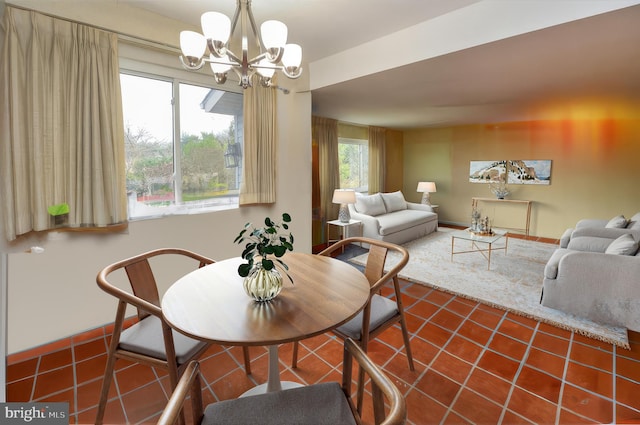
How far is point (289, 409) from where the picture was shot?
3.34 ft

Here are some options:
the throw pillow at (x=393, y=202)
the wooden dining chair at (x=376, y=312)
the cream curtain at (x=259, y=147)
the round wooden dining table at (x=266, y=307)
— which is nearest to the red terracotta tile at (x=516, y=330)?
the wooden dining chair at (x=376, y=312)

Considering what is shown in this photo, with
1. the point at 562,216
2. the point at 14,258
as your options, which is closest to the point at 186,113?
the point at 14,258

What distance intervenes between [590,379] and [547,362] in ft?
0.70

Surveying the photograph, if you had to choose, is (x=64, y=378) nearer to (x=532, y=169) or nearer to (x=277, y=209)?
(x=277, y=209)

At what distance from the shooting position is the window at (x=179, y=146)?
7.90 ft

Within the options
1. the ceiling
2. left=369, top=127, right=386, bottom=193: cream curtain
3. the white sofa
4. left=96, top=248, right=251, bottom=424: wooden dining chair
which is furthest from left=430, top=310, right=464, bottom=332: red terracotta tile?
left=369, top=127, right=386, bottom=193: cream curtain

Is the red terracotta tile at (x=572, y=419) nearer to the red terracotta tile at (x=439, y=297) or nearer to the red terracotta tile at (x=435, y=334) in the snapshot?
the red terracotta tile at (x=435, y=334)

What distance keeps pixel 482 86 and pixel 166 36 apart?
3.13m

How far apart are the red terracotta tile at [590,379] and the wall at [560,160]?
4069 mm

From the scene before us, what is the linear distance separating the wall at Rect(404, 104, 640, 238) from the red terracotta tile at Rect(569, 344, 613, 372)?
150 inches

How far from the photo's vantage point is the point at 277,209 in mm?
3219

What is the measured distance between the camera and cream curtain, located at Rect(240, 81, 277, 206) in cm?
287

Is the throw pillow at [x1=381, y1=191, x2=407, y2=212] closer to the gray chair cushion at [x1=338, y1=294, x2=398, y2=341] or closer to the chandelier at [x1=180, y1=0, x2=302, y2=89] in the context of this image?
the gray chair cushion at [x1=338, y1=294, x2=398, y2=341]

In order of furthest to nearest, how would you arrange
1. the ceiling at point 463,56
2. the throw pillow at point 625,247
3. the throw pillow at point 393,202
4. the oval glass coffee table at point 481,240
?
the throw pillow at point 393,202 → the oval glass coffee table at point 481,240 → the throw pillow at point 625,247 → the ceiling at point 463,56
